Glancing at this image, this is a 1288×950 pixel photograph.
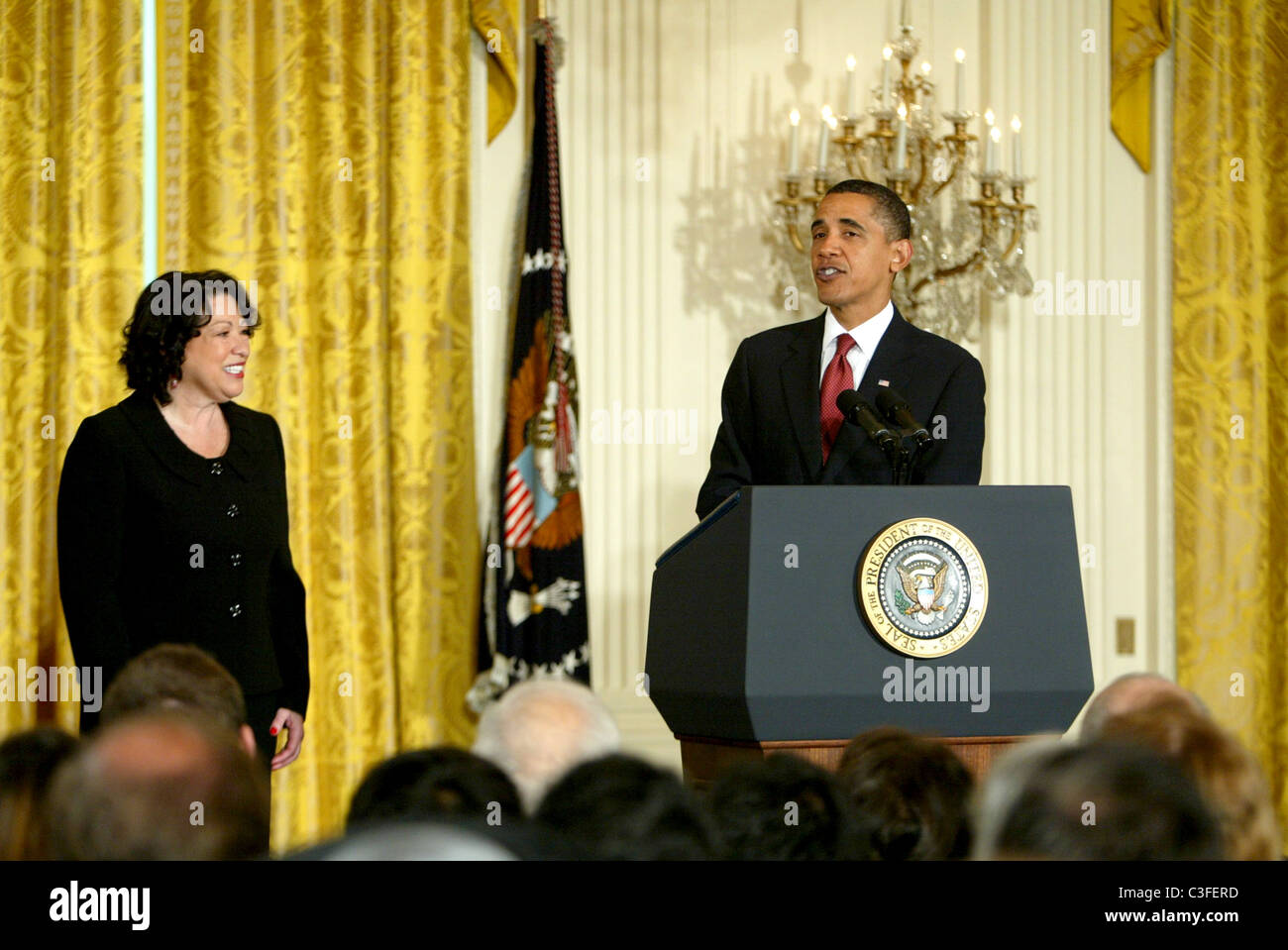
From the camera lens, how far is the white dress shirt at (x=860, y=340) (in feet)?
12.4

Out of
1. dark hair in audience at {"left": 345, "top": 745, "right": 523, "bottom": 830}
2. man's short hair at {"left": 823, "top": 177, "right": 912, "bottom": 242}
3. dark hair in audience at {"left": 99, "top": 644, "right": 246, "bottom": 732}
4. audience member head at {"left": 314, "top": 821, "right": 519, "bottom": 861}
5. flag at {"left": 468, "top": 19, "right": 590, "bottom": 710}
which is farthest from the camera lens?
flag at {"left": 468, "top": 19, "right": 590, "bottom": 710}

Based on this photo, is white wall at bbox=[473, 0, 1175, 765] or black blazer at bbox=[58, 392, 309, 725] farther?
white wall at bbox=[473, 0, 1175, 765]

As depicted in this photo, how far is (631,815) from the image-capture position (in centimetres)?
145

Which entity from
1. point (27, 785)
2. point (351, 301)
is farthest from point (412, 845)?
point (351, 301)

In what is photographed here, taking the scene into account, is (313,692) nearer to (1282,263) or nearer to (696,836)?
(1282,263)

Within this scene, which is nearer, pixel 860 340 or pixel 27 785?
pixel 27 785

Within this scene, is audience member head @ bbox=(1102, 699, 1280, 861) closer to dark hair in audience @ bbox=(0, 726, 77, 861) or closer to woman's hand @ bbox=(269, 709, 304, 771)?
dark hair in audience @ bbox=(0, 726, 77, 861)

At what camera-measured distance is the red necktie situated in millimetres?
3756

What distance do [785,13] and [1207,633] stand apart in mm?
2861

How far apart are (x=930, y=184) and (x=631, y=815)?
15.1 ft

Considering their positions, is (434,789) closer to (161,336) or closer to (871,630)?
(871,630)

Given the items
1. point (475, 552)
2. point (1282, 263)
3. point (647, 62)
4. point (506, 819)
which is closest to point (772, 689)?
point (506, 819)

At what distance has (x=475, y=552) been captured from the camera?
18.8ft
